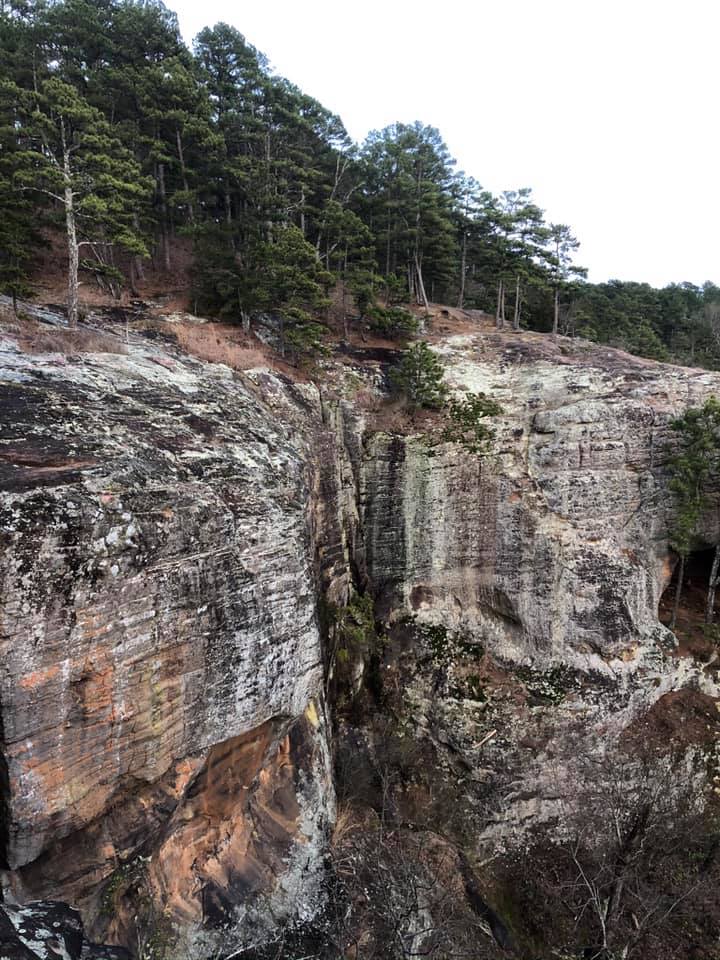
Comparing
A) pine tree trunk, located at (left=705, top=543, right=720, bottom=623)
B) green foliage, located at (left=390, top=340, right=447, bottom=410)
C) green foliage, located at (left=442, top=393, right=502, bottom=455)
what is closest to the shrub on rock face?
green foliage, located at (left=442, top=393, right=502, bottom=455)

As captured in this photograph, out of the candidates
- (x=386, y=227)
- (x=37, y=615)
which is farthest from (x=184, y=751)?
(x=386, y=227)

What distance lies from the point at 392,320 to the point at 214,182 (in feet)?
Answer: 44.9

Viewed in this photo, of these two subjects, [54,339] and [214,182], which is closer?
[54,339]

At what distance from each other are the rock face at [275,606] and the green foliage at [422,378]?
7.43 ft

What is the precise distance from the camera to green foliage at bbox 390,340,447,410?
20.8 metres

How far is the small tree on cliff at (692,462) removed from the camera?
17891 millimetres

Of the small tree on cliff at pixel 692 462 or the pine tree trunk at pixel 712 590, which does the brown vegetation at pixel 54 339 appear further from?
the pine tree trunk at pixel 712 590

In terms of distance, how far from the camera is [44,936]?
18.5 ft

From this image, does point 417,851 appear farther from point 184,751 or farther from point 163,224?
point 163,224

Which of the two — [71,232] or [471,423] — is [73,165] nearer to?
[71,232]

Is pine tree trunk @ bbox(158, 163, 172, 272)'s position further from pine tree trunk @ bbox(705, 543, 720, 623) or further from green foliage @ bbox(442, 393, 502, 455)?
pine tree trunk @ bbox(705, 543, 720, 623)

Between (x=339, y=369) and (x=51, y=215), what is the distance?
13562mm

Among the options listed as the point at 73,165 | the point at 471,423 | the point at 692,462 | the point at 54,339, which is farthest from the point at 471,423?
the point at 73,165

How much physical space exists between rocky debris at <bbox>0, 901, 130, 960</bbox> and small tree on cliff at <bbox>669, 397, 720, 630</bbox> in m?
20.4
